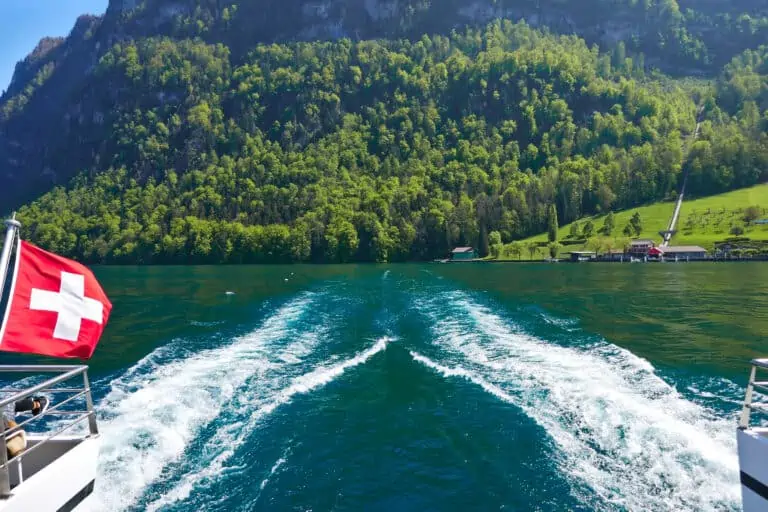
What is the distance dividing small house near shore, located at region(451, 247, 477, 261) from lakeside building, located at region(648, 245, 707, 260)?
57.9 metres

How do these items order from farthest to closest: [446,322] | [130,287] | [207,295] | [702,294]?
[130,287] < [207,295] < [702,294] < [446,322]

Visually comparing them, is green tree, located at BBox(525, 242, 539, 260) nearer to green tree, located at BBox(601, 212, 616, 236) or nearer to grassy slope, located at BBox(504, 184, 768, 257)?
grassy slope, located at BBox(504, 184, 768, 257)

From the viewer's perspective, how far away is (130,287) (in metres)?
95.0

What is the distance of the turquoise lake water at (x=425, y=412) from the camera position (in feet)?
54.4

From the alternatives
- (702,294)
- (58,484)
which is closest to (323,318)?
(58,484)

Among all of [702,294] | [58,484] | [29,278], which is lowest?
[702,294]

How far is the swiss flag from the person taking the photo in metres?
9.27

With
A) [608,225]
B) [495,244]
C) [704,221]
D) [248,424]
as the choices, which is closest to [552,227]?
[608,225]

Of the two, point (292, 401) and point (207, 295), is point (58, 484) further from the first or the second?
point (207, 295)

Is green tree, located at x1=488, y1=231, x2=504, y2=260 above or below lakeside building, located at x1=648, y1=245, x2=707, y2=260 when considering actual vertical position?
above

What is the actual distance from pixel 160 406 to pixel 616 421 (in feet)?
67.8

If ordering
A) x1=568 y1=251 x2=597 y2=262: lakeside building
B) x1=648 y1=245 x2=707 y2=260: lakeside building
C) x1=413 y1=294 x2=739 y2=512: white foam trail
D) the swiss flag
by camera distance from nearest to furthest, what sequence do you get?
1. the swiss flag
2. x1=413 y1=294 x2=739 y2=512: white foam trail
3. x1=648 y1=245 x2=707 y2=260: lakeside building
4. x1=568 y1=251 x2=597 y2=262: lakeside building

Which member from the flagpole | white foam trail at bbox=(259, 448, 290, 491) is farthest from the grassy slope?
the flagpole

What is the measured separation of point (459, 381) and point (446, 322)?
17.7m
